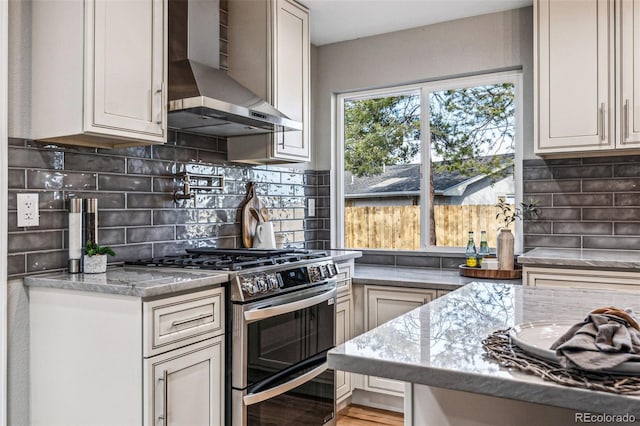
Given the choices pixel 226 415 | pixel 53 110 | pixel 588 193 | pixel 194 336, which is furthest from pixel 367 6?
pixel 226 415

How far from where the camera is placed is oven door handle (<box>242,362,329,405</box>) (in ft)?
6.75

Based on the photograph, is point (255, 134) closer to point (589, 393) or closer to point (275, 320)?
point (275, 320)

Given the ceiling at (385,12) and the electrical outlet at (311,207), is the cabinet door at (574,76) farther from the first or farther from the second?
the electrical outlet at (311,207)

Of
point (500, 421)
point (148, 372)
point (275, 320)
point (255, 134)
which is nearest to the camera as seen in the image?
point (500, 421)

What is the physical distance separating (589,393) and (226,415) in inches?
63.9

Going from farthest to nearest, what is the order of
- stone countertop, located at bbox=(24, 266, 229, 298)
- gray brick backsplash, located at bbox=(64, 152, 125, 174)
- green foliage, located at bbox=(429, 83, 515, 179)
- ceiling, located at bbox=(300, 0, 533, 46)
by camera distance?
1. green foliage, located at bbox=(429, 83, 515, 179)
2. ceiling, located at bbox=(300, 0, 533, 46)
3. gray brick backsplash, located at bbox=(64, 152, 125, 174)
4. stone countertop, located at bbox=(24, 266, 229, 298)

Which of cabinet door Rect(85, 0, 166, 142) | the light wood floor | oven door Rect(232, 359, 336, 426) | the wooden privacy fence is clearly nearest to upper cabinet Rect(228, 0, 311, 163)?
cabinet door Rect(85, 0, 166, 142)

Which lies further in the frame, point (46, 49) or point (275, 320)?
point (275, 320)

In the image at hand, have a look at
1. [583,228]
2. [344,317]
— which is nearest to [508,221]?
[583,228]

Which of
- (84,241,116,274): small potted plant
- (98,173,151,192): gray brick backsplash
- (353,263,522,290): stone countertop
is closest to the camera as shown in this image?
(84,241,116,274): small potted plant

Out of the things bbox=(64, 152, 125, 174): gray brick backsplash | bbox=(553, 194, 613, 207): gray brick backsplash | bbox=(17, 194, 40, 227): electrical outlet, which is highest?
bbox=(64, 152, 125, 174): gray brick backsplash

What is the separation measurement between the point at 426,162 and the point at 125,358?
99.8 inches

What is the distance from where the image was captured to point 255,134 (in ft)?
9.61

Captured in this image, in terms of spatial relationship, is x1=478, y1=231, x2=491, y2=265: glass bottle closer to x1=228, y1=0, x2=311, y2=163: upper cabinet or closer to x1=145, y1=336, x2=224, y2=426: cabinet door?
x1=228, y1=0, x2=311, y2=163: upper cabinet
